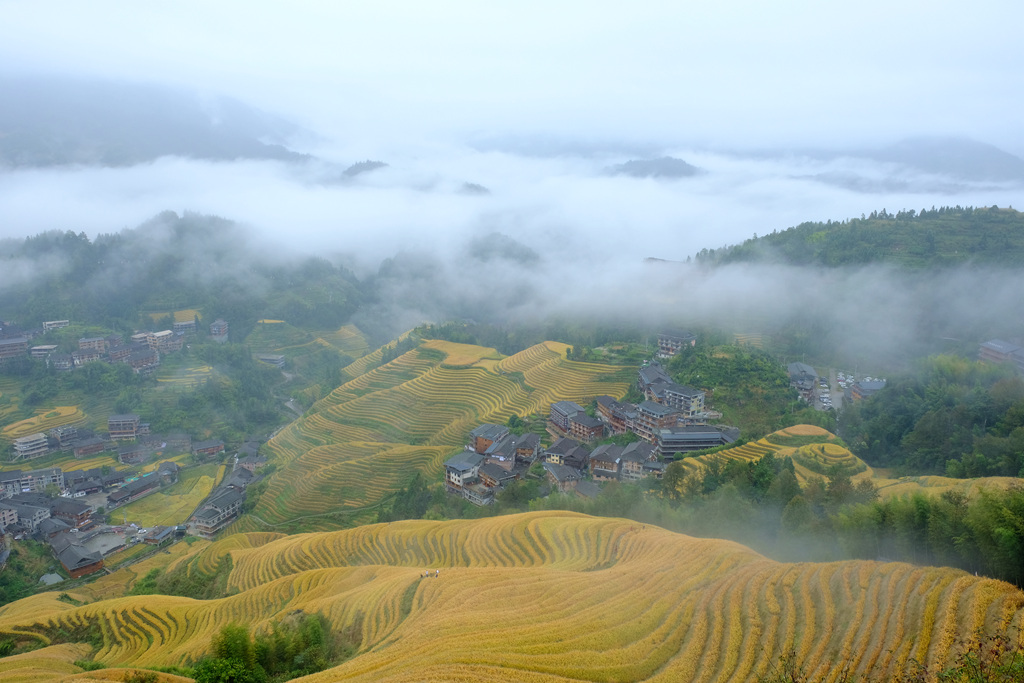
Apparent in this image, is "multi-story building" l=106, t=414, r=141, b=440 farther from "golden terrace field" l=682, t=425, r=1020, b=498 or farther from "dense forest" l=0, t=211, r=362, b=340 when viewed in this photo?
"golden terrace field" l=682, t=425, r=1020, b=498

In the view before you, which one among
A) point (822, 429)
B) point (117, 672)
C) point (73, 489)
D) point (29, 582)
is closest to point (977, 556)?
point (822, 429)

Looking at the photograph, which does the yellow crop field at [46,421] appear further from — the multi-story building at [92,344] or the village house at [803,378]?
the village house at [803,378]

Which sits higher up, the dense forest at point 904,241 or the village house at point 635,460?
the dense forest at point 904,241

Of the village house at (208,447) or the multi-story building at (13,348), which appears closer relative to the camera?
the village house at (208,447)

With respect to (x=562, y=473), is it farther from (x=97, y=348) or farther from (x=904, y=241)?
(x=97, y=348)

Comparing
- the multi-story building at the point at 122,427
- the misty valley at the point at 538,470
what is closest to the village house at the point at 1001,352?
the misty valley at the point at 538,470

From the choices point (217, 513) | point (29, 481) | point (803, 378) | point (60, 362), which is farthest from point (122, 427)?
point (803, 378)
